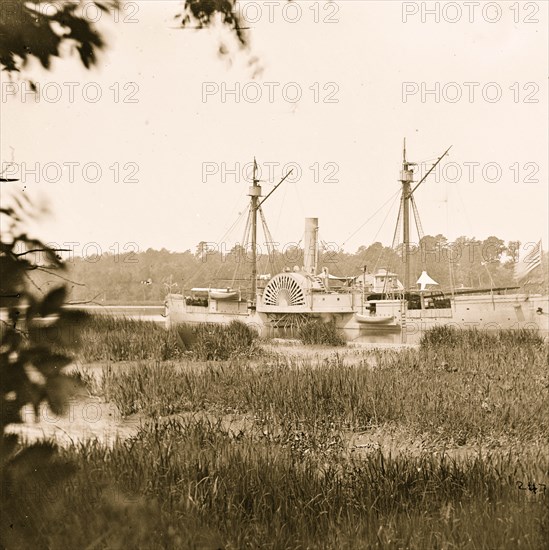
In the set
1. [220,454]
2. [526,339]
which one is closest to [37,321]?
[220,454]

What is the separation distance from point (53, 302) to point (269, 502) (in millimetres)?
2244

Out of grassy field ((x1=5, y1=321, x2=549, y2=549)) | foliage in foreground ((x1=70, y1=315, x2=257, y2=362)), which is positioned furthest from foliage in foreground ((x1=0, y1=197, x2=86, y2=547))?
foliage in foreground ((x1=70, y1=315, x2=257, y2=362))

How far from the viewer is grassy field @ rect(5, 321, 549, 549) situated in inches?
87.1

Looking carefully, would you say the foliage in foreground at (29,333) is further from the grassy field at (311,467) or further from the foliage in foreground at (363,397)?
the foliage in foreground at (363,397)

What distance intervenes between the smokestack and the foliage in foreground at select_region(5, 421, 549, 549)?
70.6 ft

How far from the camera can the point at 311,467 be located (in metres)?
3.70

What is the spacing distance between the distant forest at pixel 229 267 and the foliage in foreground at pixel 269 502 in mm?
688

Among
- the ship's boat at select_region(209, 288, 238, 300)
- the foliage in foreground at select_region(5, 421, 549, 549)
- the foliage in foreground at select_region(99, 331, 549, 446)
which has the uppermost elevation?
the ship's boat at select_region(209, 288, 238, 300)

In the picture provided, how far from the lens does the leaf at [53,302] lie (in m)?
1.38

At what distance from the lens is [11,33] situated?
148 cm

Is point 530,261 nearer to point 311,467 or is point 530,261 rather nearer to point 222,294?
point 311,467

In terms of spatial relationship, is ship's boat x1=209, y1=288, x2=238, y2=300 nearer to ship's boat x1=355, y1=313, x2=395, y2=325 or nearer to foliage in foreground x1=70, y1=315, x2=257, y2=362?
ship's boat x1=355, y1=313, x2=395, y2=325

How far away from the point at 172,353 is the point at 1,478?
10521 mm

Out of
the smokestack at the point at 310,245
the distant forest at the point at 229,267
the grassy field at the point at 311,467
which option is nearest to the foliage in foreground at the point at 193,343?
the distant forest at the point at 229,267
